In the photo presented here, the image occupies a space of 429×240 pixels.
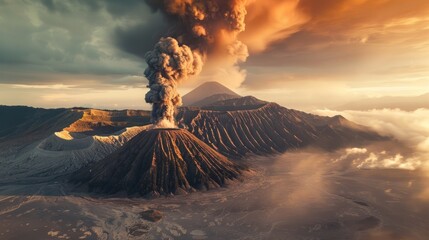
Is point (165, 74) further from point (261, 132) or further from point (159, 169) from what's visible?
point (261, 132)

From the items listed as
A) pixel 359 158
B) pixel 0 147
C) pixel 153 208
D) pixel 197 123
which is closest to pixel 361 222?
pixel 153 208

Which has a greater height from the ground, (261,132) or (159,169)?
(261,132)

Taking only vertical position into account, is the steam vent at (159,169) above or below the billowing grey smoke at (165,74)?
below

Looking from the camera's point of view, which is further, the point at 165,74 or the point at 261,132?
the point at 261,132

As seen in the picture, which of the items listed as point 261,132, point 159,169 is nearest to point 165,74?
point 159,169

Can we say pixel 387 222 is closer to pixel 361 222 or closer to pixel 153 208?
pixel 361 222
